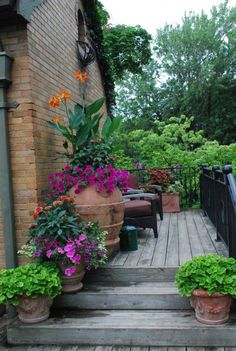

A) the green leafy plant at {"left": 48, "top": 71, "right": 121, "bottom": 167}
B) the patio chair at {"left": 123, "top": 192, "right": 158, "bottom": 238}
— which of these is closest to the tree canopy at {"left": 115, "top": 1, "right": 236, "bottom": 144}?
the patio chair at {"left": 123, "top": 192, "right": 158, "bottom": 238}

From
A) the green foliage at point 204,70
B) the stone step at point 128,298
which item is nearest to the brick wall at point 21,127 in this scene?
the stone step at point 128,298

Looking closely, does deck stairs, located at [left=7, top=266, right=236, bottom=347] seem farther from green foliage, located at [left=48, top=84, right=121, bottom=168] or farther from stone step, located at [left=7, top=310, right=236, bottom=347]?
green foliage, located at [left=48, top=84, right=121, bottom=168]

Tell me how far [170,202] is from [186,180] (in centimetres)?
137

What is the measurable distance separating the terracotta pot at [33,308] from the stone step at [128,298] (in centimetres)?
23

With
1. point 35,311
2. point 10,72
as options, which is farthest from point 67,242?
point 10,72

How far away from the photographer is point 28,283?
327cm

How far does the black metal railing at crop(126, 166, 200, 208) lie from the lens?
8.31 m

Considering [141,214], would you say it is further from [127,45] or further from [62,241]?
[127,45]

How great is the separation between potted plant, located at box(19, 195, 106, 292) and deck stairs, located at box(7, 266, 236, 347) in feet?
0.70

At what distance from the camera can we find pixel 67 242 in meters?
3.53

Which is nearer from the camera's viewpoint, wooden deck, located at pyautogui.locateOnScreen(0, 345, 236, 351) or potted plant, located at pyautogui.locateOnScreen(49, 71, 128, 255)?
wooden deck, located at pyautogui.locateOnScreen(0, 345, 236, 351)

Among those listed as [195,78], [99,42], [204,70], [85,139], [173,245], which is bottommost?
[173,245]

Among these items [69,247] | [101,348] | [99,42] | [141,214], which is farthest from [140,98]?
[101,348]

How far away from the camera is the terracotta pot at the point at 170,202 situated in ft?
24.0
